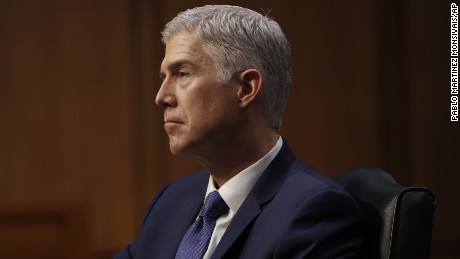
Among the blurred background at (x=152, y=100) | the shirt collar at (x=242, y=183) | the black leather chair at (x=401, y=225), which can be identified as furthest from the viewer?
the blurred background at (x=152, y=100)

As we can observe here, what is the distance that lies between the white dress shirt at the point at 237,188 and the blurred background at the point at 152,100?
5.31 ft

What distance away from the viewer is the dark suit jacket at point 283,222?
137cm

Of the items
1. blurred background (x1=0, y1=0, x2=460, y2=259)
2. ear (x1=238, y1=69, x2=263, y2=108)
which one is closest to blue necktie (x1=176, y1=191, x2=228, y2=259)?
ear (x1=238, y1=69, x2=263, y2=108)

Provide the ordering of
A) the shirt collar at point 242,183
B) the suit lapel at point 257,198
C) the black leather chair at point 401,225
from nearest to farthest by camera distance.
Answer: the black leather chair at point 401,225, the suit lapel at point 257,198, the shirt collar at point 242,183

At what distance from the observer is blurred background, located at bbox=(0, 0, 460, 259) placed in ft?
10.4

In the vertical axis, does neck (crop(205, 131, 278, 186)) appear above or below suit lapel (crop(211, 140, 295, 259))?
above

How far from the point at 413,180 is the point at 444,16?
753 mm

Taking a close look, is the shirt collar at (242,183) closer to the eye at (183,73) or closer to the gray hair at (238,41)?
the gray hair at (238,41)

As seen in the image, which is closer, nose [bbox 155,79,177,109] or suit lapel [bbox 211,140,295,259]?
suit lapel [bbox 211,140,295,259]

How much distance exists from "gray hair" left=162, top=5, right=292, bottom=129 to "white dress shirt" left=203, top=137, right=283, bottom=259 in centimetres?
13

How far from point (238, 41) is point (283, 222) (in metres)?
0.44

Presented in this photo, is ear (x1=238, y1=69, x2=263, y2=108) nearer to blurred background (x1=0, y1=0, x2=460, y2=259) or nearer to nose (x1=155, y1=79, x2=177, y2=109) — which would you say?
nose (x1=155, y1=79, x2=177, y2=109)

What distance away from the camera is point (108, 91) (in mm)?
3195

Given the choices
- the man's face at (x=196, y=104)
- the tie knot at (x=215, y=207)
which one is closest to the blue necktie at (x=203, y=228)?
the tie knot at (x=215, y=207)
